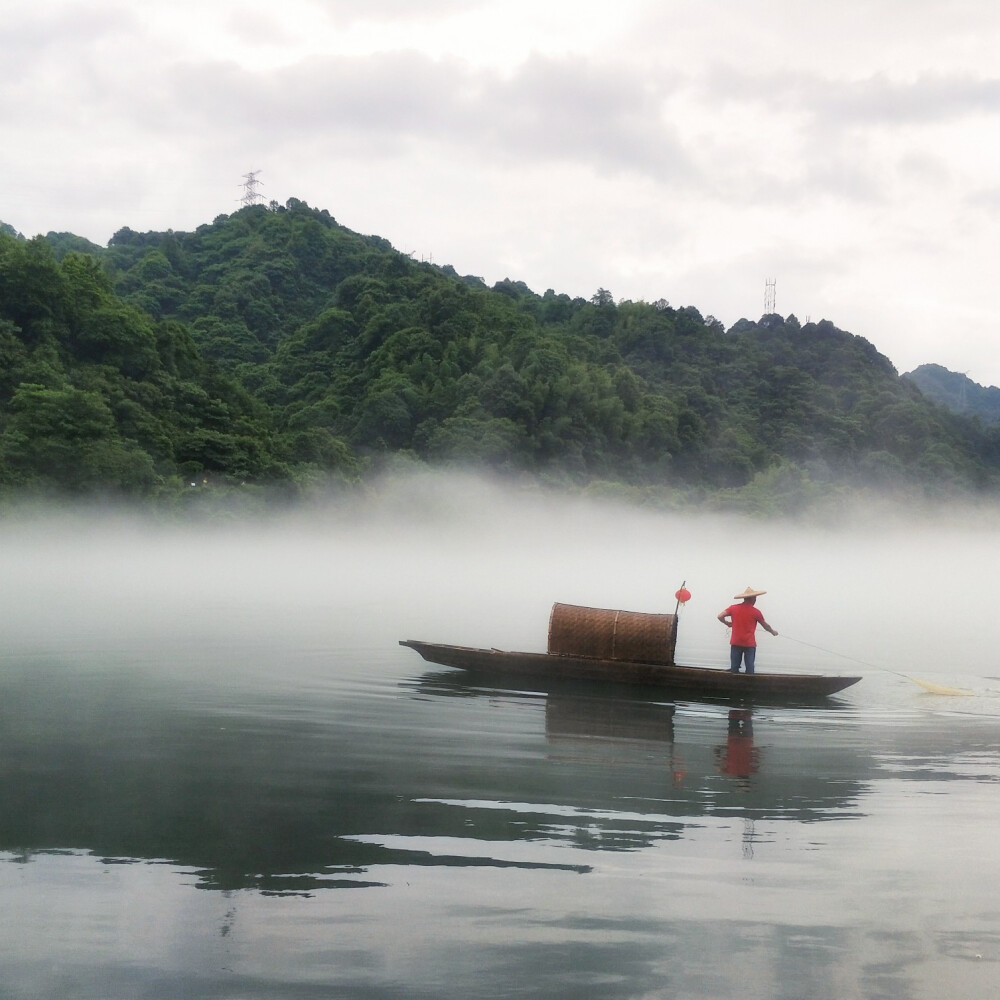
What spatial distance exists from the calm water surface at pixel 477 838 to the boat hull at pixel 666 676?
327 millimetres

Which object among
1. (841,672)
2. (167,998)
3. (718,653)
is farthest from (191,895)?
(718,653)

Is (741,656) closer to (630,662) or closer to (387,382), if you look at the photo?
(630,662)

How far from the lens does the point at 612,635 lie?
16891 millimetres

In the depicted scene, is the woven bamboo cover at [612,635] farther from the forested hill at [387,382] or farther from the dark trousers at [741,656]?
the forested hill at [387,382]

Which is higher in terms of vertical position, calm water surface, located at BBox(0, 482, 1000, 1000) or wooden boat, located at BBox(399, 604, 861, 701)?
wooden boat, located at BBox(399, 604, 861, 701)

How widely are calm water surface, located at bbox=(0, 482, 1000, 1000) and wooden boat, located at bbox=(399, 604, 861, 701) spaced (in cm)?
38

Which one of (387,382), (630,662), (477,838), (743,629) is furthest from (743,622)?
(387,382)

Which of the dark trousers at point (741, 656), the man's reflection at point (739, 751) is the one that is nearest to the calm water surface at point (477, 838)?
the man's reflection at point (739, 751)

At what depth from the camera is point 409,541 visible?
262 ft

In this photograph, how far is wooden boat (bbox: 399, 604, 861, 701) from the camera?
1661 centimetres

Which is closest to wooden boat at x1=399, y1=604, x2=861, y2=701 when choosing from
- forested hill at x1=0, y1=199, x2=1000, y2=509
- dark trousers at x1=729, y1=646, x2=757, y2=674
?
dark trousers at x1=729, y1=646, x2=757, y2=674

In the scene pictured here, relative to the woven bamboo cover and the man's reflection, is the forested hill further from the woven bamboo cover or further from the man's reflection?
the man's reflection

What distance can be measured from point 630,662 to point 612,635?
48cm

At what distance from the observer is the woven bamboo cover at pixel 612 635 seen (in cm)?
1677
